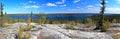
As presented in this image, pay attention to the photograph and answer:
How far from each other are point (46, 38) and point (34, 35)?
517 millimetres

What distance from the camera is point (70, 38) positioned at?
10.3 meters

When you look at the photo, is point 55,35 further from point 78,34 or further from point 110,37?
point 110,37

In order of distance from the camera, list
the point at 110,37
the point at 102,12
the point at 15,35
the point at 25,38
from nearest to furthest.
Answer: the point at 25,38 < the point at 15,35 < the point at 110,37 < the point at 102,12

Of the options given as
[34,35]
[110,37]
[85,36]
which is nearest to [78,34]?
[85,36]

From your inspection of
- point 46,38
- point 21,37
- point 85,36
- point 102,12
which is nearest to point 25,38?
point 21,37

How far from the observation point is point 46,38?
9.80 meters

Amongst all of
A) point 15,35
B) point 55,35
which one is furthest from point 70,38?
point 15,35

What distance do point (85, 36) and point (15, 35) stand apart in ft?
9.79

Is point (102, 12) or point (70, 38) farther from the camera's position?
point (102, 12)

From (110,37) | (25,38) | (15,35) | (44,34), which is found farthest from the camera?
(110,37)

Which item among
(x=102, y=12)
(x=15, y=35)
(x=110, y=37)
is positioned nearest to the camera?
(x=15, y=35)

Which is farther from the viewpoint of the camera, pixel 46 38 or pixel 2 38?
pixel 46 38

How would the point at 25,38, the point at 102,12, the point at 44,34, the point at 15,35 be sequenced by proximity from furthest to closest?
the point at 102,12 < the point at 44,34 < the point at 15,35 < the point at 25,38

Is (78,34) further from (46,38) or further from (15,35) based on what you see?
(15,35)
